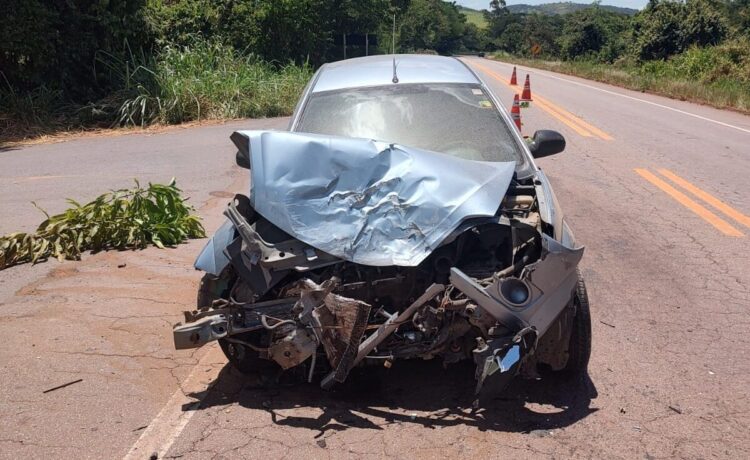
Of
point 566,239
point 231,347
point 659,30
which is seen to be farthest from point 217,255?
point 659,30

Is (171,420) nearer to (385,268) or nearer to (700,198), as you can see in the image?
(385,268)

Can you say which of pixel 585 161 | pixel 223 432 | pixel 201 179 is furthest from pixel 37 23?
pixel 223 432

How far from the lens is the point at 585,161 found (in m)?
11.5

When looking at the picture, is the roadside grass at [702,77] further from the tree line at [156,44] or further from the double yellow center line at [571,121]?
the double yellow center line at [571,121]

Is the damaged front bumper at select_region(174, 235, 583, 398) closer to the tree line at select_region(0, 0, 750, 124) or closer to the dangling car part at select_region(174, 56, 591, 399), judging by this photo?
the dangling car part at select_region(174, 56, 591, 399)

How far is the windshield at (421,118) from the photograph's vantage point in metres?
5.16

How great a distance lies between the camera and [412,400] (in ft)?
13.5

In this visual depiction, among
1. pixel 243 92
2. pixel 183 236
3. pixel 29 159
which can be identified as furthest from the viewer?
pixel 243 92

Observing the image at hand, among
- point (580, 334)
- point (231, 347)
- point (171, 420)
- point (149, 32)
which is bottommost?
point (171, 420)

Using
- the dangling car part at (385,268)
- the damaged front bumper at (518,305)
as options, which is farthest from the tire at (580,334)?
the damaged front bumper at (518,305)

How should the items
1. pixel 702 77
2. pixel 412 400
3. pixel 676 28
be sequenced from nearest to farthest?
1. pixel 412 400
2. pixel 702 77
3. pixel 676 28

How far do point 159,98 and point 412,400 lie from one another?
1471cm

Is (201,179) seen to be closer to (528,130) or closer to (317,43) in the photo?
(528,130)

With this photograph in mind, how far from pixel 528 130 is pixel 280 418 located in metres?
11.7
